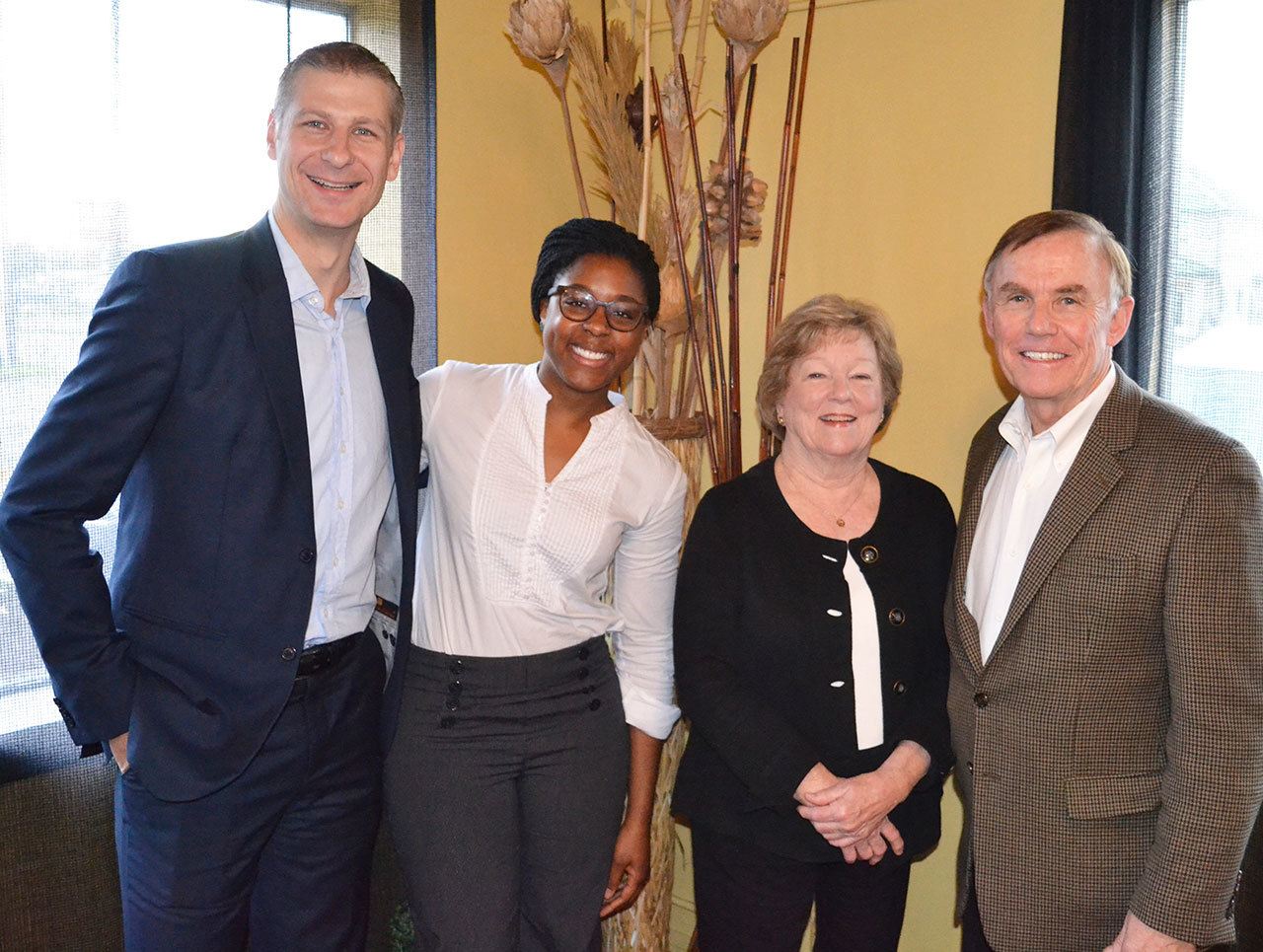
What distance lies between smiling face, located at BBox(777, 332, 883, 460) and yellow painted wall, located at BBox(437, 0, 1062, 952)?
2.54 ft

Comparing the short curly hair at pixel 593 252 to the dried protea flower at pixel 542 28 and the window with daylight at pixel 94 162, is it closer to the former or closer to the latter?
the dried protea flower at pixel 542 28

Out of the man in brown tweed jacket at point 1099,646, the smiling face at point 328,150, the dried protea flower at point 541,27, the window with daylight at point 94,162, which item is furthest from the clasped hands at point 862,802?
the dried protea flower at point 541,27

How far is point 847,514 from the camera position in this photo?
6.72ft

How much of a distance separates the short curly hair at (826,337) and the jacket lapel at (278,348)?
2.89 ft

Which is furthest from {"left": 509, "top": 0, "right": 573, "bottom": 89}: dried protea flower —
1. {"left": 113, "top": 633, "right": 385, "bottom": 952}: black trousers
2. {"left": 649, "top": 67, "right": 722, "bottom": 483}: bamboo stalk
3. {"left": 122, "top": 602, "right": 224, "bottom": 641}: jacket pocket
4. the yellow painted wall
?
{"left": 122, "top": 602, "right": 224, "bottom": 641}: jacket pocket

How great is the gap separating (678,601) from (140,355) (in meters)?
1.01

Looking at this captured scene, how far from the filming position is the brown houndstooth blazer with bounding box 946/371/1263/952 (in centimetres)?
158

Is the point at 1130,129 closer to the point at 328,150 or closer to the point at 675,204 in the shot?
the point at 675,204

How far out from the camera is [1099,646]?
5.52 ft

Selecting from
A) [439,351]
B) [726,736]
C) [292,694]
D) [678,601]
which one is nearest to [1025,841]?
[726,736]

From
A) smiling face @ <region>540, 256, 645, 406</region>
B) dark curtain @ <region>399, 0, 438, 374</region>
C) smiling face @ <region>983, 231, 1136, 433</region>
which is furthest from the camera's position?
dark curtain @ <region>399, 0, 438, 374</region>

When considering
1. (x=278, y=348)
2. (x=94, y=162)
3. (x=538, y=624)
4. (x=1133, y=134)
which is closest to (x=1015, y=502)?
(x=538, y=624)

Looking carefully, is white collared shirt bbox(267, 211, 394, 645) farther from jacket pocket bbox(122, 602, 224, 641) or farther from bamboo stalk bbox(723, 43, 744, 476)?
bamboo stalk bbox(723, 43, 744, 476)

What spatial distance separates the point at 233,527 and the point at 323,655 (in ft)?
0.88
